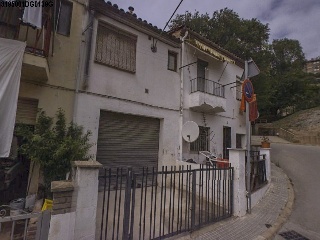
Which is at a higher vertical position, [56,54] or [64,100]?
[56,54]

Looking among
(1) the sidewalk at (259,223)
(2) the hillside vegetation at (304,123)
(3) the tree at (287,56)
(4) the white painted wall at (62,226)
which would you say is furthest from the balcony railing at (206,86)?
(3) the tree at (287,56)

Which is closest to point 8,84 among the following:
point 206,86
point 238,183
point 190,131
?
point 238,183

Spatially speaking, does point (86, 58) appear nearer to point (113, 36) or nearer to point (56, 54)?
point (56, 54)

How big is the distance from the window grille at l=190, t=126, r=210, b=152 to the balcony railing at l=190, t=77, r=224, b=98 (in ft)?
6.69

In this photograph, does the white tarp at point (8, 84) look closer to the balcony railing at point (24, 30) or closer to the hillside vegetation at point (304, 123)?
the balcony railing at point (24, 30)

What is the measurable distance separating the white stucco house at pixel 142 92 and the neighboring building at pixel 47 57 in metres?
0.38

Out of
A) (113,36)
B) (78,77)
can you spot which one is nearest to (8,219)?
(78,77)

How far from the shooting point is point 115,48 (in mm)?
8602

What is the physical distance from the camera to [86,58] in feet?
25.1

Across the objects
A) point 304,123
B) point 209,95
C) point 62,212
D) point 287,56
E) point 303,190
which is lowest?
point 303,190

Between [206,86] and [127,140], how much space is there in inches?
231

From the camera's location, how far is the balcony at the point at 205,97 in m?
10.6

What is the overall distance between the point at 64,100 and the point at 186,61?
639 cm

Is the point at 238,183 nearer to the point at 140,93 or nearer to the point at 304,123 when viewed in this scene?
the point at 140,93
